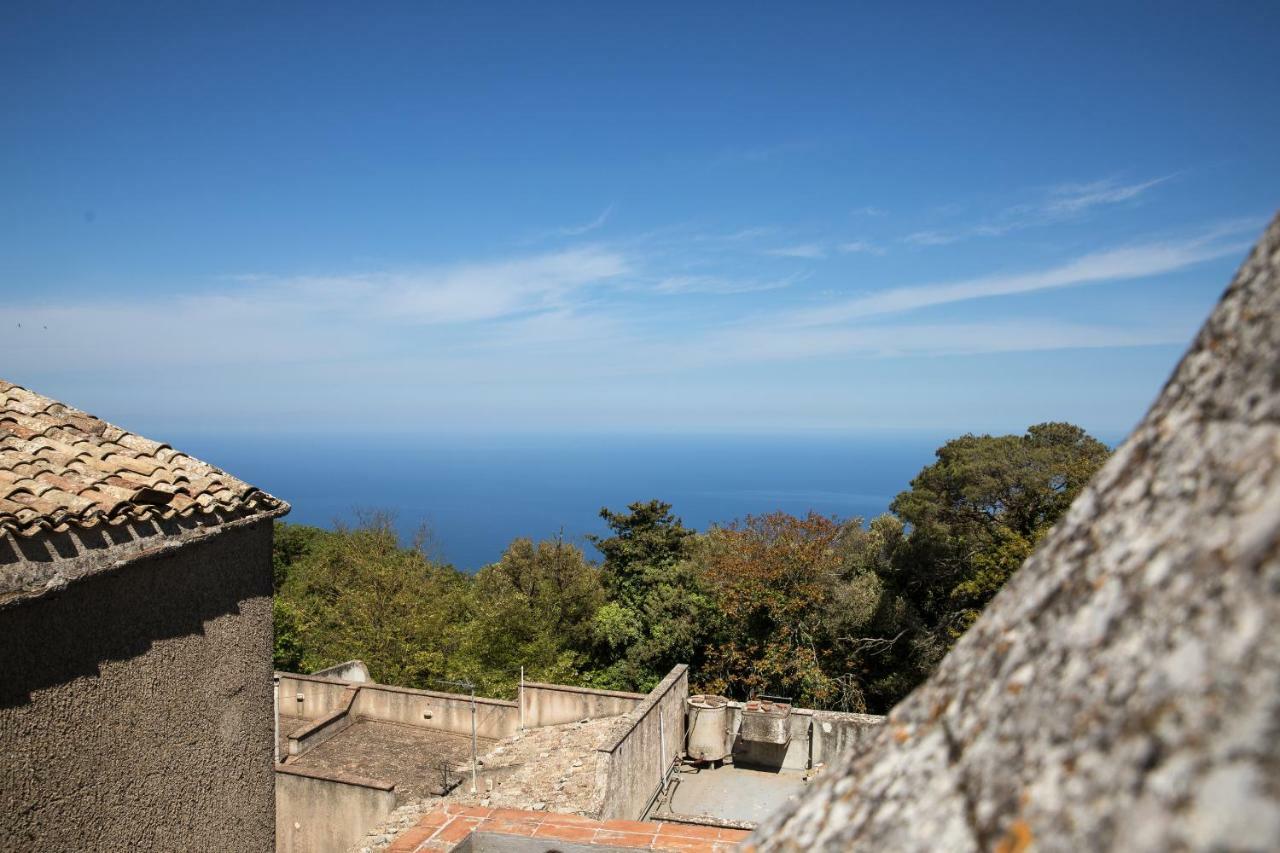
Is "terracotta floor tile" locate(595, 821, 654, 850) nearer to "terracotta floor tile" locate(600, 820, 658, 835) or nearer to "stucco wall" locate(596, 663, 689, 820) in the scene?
"terracotta floor tile" locate(600, 820, 658, 835)

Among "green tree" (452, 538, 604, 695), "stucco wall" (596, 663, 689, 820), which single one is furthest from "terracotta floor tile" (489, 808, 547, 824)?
"green tree" (452, 538, 604, 695)

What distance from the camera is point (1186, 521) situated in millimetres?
1116

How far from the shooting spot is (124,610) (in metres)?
5.75

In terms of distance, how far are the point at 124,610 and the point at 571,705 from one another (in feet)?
57.0

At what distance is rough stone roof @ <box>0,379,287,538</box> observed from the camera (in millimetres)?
5383

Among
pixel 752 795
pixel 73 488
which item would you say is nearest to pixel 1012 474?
pixel 752 795

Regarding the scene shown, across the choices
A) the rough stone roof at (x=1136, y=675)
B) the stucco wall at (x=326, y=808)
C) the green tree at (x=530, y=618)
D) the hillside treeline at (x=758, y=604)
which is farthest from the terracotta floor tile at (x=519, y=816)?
the green tree at (x=530, y=618)

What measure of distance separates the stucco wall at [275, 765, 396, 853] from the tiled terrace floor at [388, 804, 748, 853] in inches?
491

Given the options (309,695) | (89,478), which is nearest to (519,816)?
(89,478)

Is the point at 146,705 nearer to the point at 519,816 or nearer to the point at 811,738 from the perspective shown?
the point at 519,816

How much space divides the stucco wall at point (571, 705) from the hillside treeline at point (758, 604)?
22.4 feet

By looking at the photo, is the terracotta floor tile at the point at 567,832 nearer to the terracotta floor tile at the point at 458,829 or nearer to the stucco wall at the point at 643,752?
the terracotta floor tile at the point at 458,829

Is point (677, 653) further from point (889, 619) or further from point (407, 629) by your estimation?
point (407, 629)

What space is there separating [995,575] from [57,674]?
2273 cm
